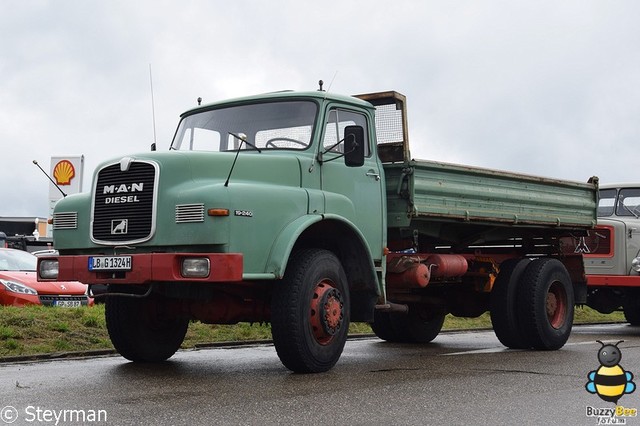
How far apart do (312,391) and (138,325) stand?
9.37 feet

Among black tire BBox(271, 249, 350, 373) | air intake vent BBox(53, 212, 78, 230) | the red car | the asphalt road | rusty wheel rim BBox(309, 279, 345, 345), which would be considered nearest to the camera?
the asphalt road

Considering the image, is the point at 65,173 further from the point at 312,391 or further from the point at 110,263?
the point at 312,391

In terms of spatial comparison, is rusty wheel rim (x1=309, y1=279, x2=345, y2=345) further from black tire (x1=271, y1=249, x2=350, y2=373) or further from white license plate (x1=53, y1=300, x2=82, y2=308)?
white license plate (x1=53, y1=300, x2=82, y2=308)

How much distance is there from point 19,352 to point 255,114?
12.2 ft

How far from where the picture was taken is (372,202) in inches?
392

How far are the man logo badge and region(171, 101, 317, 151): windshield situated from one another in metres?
1.37

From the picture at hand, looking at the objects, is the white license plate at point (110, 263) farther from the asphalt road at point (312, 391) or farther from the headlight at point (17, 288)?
the headlight at point (17, 288)

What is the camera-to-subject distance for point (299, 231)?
8.47 m

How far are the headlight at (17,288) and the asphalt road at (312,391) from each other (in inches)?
185

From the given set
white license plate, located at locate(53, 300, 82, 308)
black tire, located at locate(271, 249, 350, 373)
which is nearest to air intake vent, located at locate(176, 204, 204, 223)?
black tire, located at locate(271, 249, 350, 373)

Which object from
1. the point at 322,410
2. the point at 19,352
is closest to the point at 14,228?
the point at 19,352

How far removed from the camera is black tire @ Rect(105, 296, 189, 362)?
9625mm

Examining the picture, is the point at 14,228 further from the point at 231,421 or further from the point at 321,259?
the point at 231,421

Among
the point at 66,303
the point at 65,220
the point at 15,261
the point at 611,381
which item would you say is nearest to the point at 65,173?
the point at 15,261
